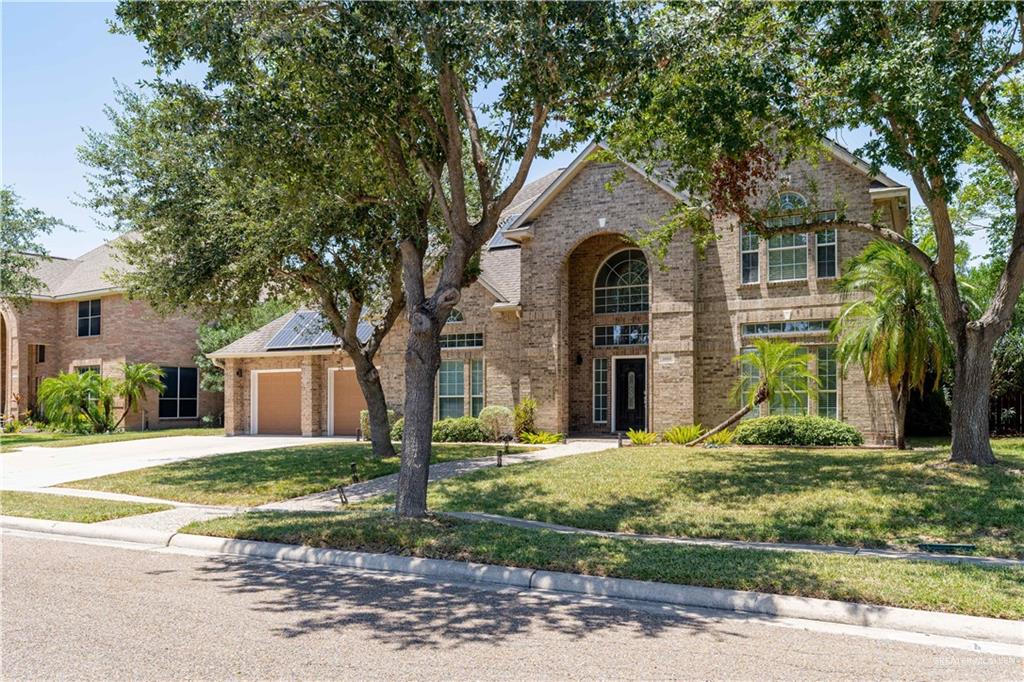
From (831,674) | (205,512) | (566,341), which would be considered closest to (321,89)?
(205,512)

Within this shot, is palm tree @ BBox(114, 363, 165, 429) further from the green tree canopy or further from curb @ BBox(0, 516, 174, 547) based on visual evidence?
curb @ BBox(0, 516, 174, 547)

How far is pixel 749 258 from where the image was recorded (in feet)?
70.9

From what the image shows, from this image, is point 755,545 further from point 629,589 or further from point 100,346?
point 100,346

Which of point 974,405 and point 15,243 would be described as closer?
point 974,405

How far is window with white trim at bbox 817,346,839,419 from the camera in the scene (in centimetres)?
2059

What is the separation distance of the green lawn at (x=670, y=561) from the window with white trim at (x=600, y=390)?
14068 mm

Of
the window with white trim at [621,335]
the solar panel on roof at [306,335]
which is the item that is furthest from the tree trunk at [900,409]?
the solar panel on roof at [306,335]

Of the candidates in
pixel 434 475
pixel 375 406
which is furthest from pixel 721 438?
pixel 375 406

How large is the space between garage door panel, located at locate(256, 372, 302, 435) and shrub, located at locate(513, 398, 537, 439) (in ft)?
36.3

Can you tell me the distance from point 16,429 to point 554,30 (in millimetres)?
34039

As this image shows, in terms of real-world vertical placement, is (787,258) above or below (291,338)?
above

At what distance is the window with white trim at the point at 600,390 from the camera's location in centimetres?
2434

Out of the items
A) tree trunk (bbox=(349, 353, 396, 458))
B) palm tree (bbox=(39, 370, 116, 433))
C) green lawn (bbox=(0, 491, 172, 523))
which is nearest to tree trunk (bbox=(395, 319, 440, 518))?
green lawn (bbox=(0, 491, 172, 523))

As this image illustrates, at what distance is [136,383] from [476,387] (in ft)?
51.8
